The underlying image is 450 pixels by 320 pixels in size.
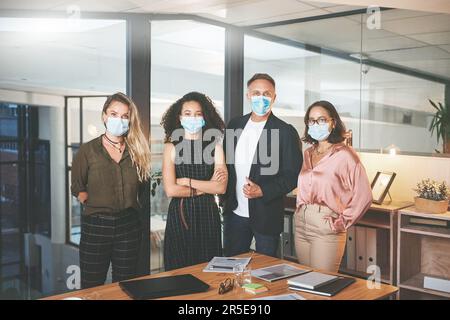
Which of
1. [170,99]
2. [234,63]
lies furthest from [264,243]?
[234,63]

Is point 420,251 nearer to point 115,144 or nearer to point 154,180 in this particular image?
point 154,180

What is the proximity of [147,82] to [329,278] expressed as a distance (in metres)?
2.27

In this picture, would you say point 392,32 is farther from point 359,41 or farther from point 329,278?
point 329,278

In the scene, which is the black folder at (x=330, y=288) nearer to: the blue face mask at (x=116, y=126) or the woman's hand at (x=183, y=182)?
the woman's hand at (x=183, y=182)

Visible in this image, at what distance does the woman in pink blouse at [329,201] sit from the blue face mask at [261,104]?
1.19ft

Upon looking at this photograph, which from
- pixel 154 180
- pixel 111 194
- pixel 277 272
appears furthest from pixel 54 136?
pixel 277 272

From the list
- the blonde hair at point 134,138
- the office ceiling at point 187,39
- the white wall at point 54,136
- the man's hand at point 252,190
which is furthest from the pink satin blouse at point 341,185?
the white wall at point 54,136

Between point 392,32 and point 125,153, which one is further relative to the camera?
point 392,32

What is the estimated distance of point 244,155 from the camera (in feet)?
10.5

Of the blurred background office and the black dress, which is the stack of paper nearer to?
the black dress

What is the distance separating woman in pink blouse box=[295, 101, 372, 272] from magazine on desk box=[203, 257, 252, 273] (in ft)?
2.11

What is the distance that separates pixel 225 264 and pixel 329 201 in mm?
895

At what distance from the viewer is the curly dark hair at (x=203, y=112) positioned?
3125 mm

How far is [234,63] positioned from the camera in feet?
14.6
